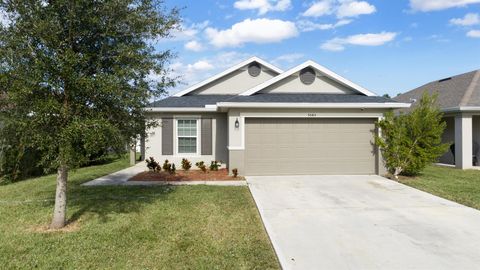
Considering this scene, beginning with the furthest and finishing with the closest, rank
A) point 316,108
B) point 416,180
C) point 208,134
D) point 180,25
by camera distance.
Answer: point 208,134 → point 316,108 → point 416,180 → point 180,25

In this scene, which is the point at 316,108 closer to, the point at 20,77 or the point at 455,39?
the point at 20,77

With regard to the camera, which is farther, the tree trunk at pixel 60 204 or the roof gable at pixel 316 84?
the roof gable at pixel 316 84

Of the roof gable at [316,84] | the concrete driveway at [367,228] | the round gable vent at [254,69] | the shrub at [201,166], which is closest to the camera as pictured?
the concrete driveway at [367,228]

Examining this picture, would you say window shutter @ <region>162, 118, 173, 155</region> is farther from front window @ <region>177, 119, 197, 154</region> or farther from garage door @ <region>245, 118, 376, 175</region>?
garage door @ <region>245, 118, 376, 175</region>

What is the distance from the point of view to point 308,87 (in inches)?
552

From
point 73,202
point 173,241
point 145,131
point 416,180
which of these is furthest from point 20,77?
point 416,180

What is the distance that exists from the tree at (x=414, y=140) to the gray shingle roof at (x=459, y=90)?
4.19 metres

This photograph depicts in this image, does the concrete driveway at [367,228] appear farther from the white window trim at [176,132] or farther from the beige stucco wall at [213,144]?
the white window trim at [176,132]

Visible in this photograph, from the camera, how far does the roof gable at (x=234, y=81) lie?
1705 centimetres

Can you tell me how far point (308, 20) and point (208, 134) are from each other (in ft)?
29.7

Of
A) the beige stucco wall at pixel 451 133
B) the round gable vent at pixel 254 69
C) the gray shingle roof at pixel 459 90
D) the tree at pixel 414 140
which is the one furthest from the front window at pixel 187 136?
the beige stucco wall at pixel 451 133

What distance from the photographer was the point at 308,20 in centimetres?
1895

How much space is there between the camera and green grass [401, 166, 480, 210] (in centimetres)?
881

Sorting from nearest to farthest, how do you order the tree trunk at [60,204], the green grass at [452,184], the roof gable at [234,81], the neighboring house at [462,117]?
the tree trunk at [60,204] < the green grass at [452,184] < the neighboring house at [462,117] < the roof gable at [234,81]
